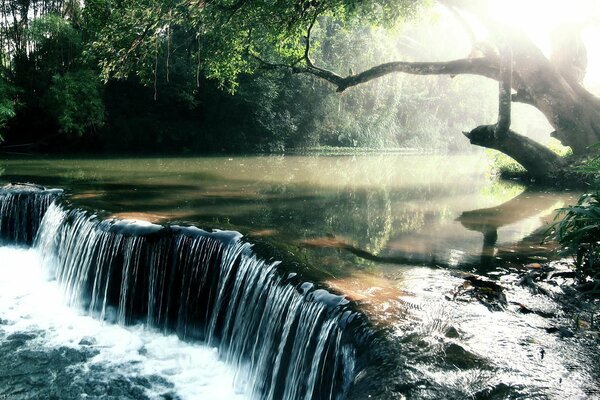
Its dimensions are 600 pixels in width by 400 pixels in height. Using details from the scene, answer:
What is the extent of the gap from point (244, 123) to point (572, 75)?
71.8ft

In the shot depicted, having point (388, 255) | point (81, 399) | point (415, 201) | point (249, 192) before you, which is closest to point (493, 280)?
point (388, 255)

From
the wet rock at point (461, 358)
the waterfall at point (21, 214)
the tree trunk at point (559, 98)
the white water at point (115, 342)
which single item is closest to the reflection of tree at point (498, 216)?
the tree trunk at point (559, 98)

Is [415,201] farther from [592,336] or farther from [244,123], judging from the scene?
[244,123]

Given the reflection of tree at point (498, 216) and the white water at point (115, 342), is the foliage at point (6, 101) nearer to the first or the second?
the white water at point (115, 342)

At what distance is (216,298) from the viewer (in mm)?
7094

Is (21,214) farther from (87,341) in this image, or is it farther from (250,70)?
(250,70)

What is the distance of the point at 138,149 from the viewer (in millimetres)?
28594

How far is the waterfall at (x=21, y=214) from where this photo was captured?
35.8ft

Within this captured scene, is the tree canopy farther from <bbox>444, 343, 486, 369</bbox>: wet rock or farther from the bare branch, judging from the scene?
<bbox>444, 343, 486, 369</bbox>: wet rock

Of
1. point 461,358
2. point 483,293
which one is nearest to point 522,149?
point 483,293

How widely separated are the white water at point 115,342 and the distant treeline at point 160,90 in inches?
214

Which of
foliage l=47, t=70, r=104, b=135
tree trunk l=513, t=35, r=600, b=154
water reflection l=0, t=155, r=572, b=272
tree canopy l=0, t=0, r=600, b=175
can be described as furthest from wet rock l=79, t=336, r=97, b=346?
foliage l=47, t=70, r=104, b=135

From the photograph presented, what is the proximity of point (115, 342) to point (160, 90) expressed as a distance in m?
23.9

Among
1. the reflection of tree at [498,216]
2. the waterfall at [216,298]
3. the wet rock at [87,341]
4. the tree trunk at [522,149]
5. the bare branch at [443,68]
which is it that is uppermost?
the bare branch at [443,68]
